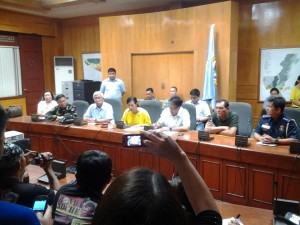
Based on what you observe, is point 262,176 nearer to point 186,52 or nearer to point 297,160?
point 297,160

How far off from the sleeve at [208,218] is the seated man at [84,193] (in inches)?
26.2

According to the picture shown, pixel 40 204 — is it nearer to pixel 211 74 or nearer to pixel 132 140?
pixel 132 140

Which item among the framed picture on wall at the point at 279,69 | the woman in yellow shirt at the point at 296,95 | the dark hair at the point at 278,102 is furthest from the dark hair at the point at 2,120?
the framed picture on wall at the point at 279,69

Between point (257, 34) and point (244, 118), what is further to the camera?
point (257, 34)

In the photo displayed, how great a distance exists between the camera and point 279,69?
5438 millimetres

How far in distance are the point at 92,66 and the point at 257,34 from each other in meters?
4.22

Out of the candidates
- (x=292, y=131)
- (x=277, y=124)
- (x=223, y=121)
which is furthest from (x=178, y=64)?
(x=292, y=131)

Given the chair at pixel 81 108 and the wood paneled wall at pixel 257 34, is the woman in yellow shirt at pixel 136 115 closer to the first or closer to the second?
the chair at pixel 81 108

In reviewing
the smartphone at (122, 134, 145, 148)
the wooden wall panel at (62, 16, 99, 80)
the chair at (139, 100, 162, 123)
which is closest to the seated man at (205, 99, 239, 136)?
the chair at (139, 100, 162, 123)

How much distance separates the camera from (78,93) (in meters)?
6.96

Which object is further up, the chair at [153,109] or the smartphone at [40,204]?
the chair at [153,109]

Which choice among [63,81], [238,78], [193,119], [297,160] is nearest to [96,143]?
[193,119]

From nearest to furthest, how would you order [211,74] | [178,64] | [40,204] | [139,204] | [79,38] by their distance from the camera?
1. [139,204]
2. [40,204]
3. [211,74]
4. [178,64]
5. [79,38]

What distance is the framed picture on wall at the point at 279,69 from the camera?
209 inches
